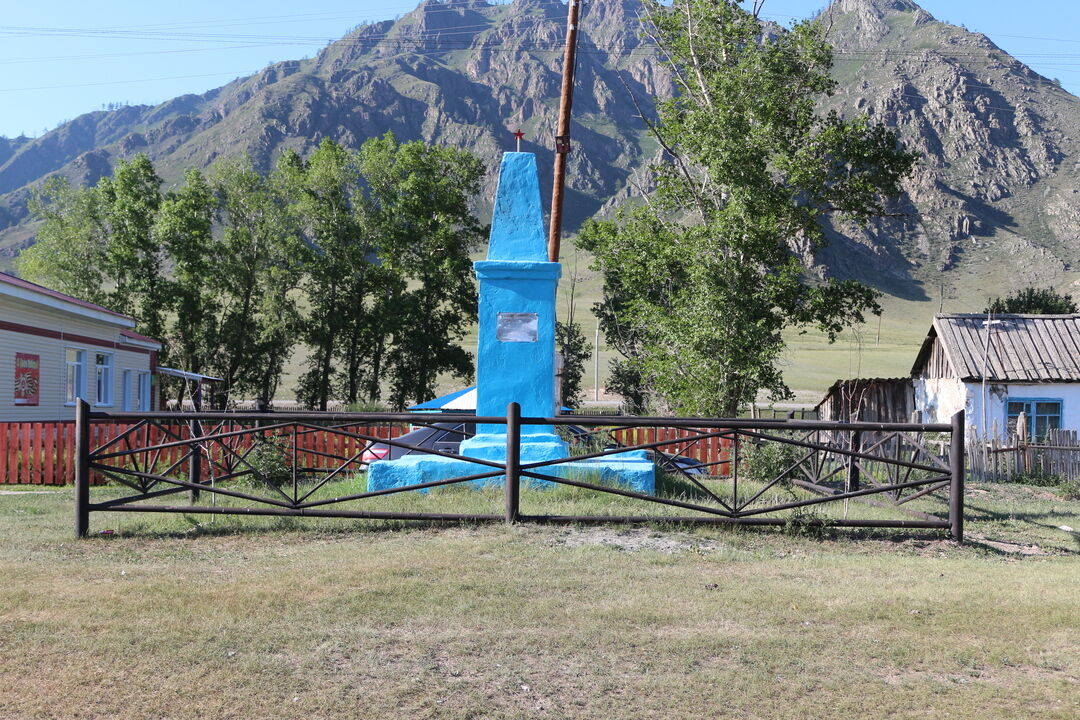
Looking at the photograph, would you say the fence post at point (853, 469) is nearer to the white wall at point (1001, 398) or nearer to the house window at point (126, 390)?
the white wall at point (1001, 398)

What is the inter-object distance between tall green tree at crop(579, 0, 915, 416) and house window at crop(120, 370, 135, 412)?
57.7ft

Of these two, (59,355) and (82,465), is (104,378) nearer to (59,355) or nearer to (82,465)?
(59,355)

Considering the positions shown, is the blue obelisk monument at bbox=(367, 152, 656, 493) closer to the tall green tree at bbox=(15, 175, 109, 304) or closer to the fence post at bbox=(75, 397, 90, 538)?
the fence post at bbox=(75, 397, 90, 538)

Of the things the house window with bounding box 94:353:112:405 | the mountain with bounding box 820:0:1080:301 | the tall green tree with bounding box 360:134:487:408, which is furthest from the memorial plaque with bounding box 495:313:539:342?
the mountain with bounding box 820:0:1080:301

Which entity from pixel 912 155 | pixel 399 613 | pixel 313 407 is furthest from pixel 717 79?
pixel 313 407

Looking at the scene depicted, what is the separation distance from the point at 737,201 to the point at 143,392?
935 inches

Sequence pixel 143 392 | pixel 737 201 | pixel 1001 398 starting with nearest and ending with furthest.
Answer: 1. pixel 737 201
2. pixel 1001 398
3. pixel 143 392

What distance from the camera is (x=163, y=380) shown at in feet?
149

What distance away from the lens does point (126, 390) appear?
1297 inches

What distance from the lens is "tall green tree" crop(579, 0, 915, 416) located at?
23.1 meters

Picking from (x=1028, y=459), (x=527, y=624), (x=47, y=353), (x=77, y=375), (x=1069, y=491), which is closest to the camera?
(x=527, y=624)

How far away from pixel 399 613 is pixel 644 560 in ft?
8.35

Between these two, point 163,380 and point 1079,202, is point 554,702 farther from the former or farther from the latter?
point 1079,202

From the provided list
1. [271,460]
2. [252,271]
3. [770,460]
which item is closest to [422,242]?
[252,271]
